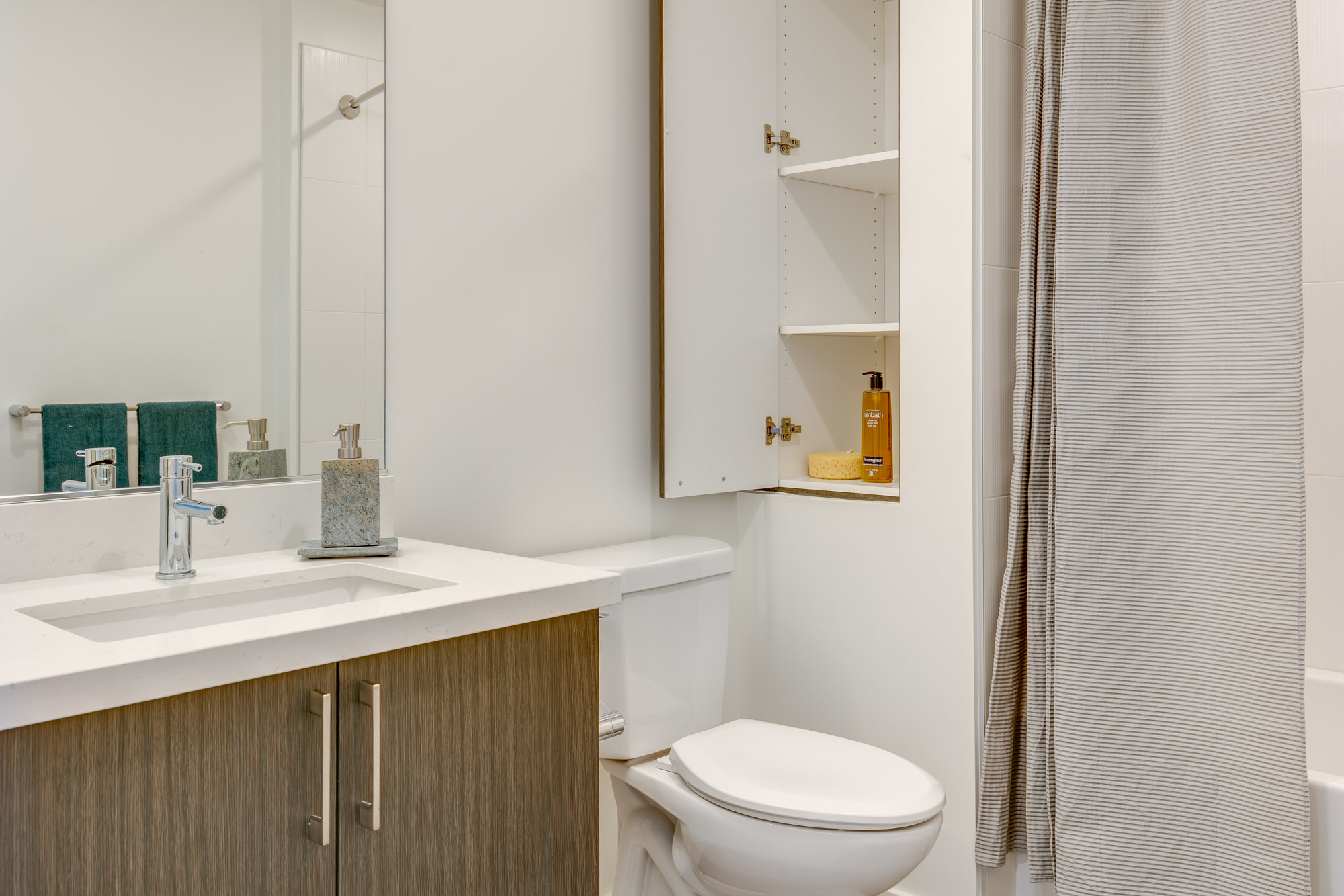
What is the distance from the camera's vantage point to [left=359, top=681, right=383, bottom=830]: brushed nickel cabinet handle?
2.99 ft

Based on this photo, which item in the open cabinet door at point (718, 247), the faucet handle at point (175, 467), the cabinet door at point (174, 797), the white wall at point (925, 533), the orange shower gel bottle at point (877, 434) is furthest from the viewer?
the orange shower gel bottle at point (877, 434)

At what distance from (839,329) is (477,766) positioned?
1.17 metres

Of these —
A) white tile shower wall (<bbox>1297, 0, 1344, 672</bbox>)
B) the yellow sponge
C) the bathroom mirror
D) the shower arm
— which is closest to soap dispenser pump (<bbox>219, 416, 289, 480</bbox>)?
the bathroom mirror

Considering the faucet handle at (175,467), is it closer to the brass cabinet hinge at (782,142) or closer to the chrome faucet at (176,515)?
the chrome faucet at (176,515)

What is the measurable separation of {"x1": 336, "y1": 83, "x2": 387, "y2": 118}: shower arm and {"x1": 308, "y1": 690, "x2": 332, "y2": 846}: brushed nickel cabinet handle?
2.93ft

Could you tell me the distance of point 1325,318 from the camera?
180 centimetres

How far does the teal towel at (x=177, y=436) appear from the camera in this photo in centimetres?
119

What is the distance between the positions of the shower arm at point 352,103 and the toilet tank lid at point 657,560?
2.50 ft

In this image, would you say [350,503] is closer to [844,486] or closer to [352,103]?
[352,103]

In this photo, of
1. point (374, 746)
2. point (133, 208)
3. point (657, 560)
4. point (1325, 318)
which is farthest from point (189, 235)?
point (1325, 318)

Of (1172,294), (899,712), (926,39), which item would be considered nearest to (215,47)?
(926,39)

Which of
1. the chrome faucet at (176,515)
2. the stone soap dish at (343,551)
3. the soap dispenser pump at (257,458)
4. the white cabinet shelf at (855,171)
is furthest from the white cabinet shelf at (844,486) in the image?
the chrome faucet at (176,515)

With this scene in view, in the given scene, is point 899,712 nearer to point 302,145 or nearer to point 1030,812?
point 1030,812

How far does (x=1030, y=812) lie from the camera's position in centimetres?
157
